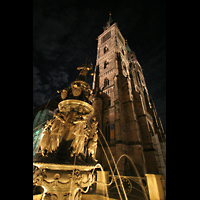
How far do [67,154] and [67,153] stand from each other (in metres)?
0.05

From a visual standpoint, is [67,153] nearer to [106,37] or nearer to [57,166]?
[57,166]

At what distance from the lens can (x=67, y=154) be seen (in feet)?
13.8

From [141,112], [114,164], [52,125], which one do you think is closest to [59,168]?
[52,125]

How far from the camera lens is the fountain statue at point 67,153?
11.2ft

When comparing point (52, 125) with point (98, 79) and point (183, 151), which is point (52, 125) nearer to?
point (183, 151)

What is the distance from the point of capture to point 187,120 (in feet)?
3.99

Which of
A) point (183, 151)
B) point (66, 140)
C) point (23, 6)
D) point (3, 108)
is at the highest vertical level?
point (23, 6)

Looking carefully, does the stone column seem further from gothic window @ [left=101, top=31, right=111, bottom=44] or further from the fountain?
gothic window @ [left=101, top=31, right=111, bottom=44]

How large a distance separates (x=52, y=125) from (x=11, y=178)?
3.65 metres

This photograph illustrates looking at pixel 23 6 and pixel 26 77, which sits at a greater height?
pixel 23 6

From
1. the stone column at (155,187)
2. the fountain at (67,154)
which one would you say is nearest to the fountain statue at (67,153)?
the fountain at (67,154)

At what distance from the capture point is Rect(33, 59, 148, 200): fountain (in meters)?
3.41

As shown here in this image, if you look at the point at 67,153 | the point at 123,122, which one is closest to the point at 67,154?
the point at 67,153

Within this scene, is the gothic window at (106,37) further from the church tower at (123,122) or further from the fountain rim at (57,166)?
the fountain rim at (57,166)
